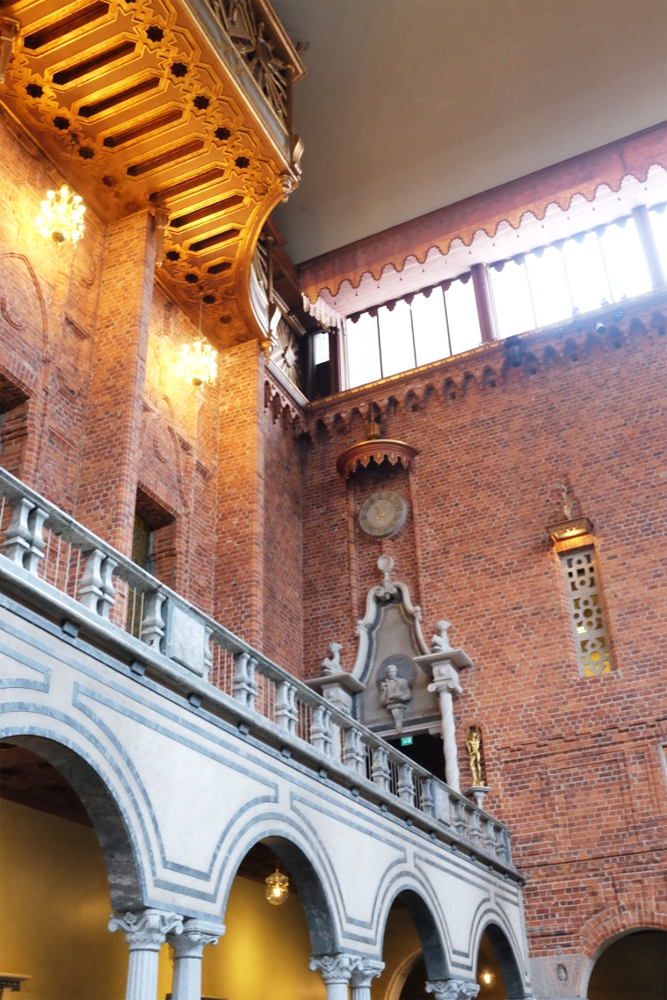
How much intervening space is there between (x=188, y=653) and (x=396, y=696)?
8753 millimetres

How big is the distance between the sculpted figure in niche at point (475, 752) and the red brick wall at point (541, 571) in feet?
0.48

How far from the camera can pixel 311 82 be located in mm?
17016

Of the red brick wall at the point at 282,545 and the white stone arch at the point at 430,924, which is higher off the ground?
the red brick wall at the point at 282,545

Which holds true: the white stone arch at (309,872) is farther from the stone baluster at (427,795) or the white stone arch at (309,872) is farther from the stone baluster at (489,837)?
the stone baluster at (489,837)

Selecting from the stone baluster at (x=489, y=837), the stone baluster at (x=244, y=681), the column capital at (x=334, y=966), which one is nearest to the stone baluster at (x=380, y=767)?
the column capital at (x=334, y=966)

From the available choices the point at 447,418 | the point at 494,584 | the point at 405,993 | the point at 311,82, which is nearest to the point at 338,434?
the point at 447,418

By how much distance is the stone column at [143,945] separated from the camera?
22.4 feet

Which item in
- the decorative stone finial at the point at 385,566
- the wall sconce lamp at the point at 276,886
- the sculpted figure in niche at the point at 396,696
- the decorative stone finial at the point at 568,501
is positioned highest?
the decorative stone finial at the point at 568,501

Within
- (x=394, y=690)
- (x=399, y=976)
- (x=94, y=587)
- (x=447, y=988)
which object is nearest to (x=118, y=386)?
(x=94, y=587)

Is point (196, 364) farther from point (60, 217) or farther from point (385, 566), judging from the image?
point (385, 566)

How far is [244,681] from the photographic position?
29.9 feet

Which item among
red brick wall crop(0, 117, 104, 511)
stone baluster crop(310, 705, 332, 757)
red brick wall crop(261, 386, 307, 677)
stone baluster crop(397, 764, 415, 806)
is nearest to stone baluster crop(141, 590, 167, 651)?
stone baluster crop(310, 705, 332, 757)

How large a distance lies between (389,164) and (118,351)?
285 inches

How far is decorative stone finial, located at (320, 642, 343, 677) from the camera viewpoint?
1689 cm
